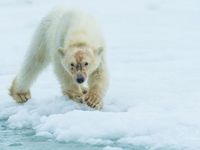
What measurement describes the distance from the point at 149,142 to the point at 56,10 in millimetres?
2053

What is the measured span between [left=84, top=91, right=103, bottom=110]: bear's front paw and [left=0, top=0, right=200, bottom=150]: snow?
8 centimetres

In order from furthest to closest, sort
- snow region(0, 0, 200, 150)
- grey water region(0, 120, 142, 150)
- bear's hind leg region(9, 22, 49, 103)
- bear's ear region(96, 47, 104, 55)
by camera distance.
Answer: bear's hind leg region(9, 22, 49, 103), bear's ear region(96, 47, 104, 55), snow region(0, 0, 200, 150), grey water region(0, 120, 142, 150)

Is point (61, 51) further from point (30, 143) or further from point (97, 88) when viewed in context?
point (30, 143)

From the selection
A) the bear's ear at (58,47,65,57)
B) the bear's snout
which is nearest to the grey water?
the bear's snout

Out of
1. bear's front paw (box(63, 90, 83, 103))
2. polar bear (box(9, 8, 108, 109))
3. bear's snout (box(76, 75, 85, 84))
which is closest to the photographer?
bear's snout (box(76, 75, 85, 84))

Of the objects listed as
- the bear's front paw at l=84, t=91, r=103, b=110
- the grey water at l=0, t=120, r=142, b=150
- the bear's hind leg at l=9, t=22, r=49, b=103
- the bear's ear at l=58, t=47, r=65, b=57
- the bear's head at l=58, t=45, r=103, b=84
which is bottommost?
the grey water at l=0, t=120, r=142, b=150

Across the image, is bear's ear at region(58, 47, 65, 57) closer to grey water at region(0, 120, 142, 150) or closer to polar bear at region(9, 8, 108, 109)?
polar bear at region(9, 8, 108, 109)

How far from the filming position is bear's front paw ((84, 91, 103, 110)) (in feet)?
18.9

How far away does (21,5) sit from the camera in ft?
46.5

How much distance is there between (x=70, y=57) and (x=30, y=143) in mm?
821

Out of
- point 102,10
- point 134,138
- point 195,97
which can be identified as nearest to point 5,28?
point 102,10

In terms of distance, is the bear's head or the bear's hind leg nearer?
the bear's head

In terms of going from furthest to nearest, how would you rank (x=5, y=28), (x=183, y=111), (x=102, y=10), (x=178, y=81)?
(x=102, y=10), (x=5, y=28), (x=178, y=81), (x=183, y=111)

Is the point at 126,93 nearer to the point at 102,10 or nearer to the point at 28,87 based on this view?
the point at 28,87
